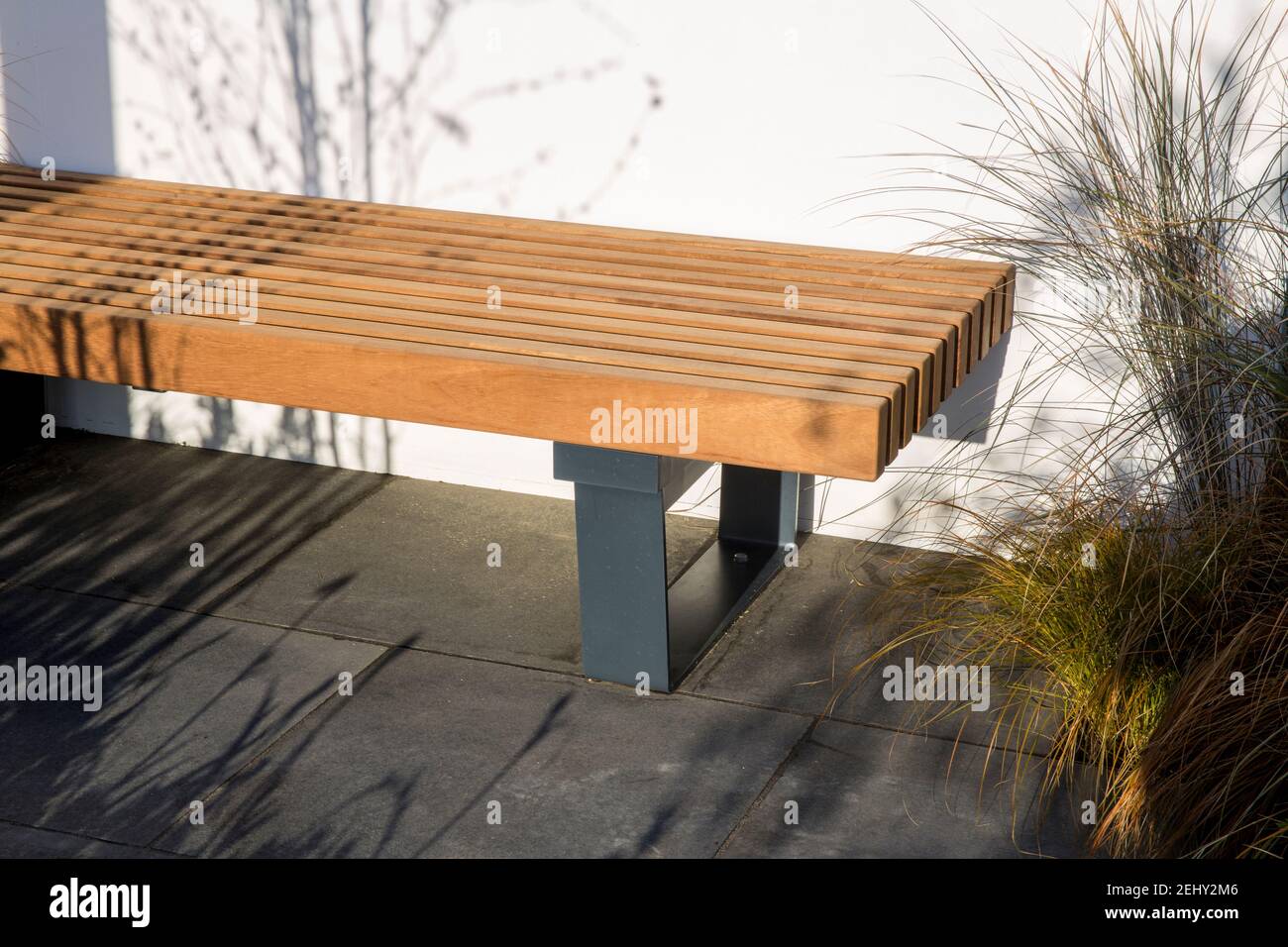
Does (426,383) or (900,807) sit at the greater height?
(426,383)

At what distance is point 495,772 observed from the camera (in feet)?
10.8

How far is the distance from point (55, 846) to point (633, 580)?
1.32m

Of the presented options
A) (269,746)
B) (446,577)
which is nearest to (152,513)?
(446,577)

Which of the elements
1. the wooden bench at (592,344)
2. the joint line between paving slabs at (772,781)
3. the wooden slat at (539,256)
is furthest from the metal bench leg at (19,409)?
the joint line between paving slabs at (772,781)

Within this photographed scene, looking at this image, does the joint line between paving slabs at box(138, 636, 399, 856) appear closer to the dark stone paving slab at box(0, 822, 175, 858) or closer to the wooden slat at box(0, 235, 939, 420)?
the dark stone paving slab at box(0, 822, 175, 858)

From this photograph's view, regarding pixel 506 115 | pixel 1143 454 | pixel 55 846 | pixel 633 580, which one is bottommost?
pixel 55 846

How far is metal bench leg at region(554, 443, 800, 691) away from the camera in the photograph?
344cm

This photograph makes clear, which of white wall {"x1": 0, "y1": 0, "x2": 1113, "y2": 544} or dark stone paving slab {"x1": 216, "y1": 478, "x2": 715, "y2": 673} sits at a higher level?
white wall {"x1": 0, "y1": 0, "x2": 1113, "y2": 544}

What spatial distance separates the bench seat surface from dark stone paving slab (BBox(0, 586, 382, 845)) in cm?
65

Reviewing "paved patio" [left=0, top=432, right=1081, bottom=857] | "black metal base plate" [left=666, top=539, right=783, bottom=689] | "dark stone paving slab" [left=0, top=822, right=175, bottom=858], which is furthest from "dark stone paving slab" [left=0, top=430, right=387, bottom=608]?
"black metal base plate" [left=666, top=539, right=783, bottom=689]

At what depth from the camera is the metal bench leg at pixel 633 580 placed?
344 cm

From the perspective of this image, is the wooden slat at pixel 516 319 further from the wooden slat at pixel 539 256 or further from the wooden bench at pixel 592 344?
the wooden slat at pixel 539 256

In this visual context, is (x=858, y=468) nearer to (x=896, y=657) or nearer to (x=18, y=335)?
(x=896, y=657)

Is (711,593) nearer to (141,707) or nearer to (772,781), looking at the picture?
(772,781)
